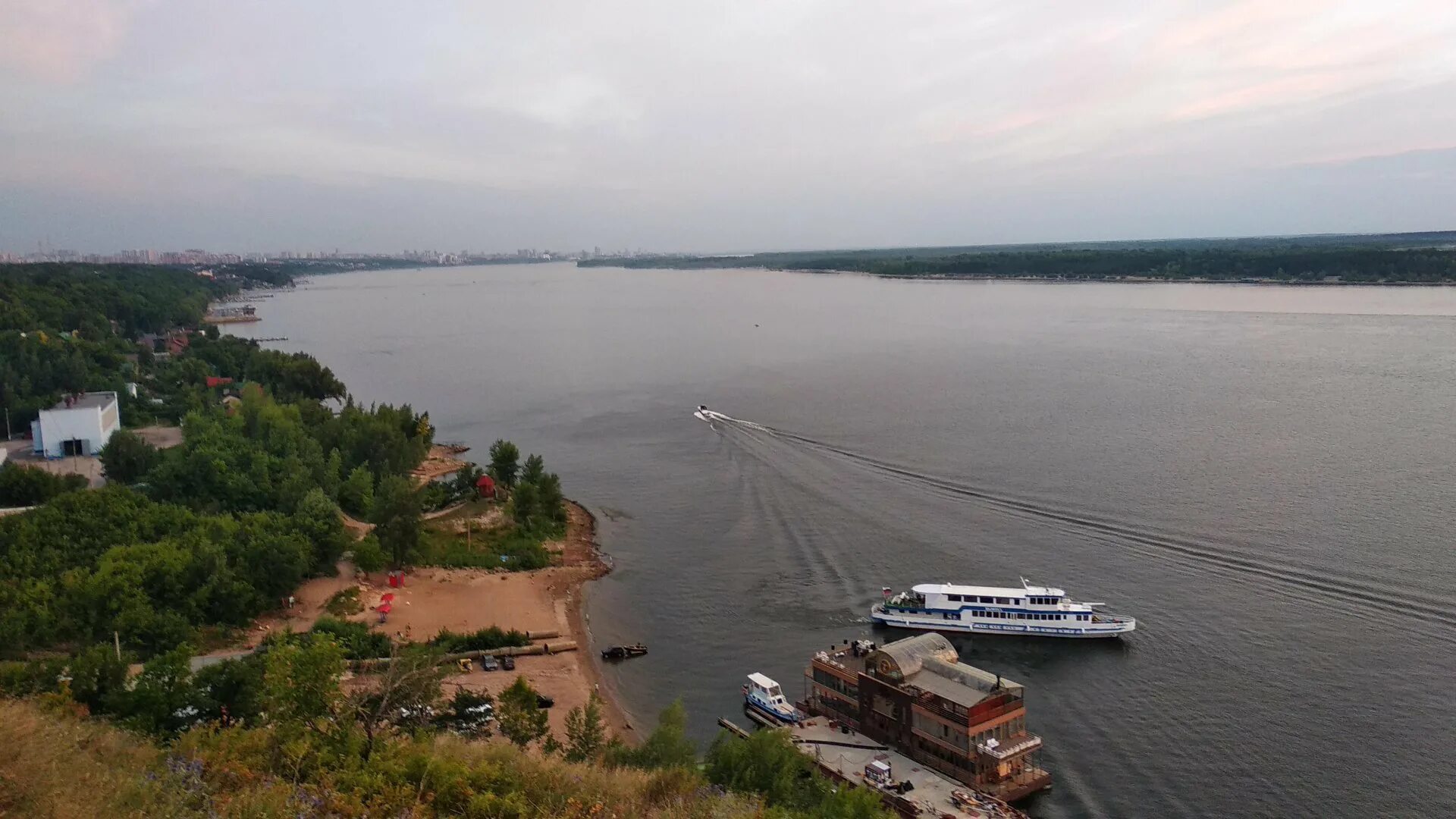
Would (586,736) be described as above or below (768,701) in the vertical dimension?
above

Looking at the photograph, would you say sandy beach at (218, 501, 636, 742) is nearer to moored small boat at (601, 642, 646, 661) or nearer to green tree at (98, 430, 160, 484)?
moored small boat at (601, 642, 646, 661)

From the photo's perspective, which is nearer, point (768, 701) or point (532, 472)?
point (768, 701)

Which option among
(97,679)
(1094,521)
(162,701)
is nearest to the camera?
(162,701)

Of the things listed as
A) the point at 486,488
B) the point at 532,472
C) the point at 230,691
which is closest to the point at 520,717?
the point at 230,691

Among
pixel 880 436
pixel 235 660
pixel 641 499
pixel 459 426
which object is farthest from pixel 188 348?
pixel 235 660

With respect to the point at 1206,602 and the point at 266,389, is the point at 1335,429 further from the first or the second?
the point at 266,389

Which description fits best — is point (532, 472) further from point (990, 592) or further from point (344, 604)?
point (990, 592)
